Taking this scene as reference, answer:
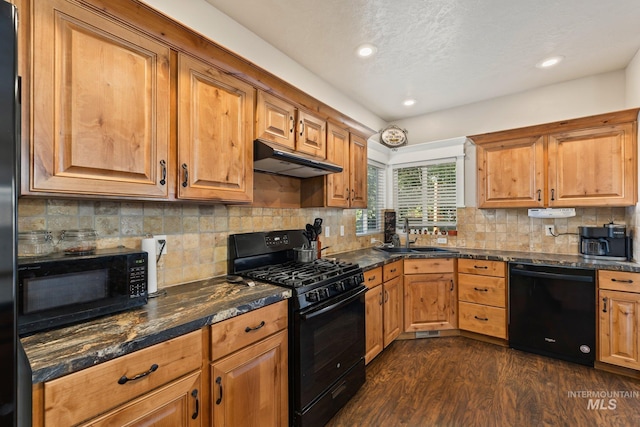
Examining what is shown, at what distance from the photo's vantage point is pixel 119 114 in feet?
4.18

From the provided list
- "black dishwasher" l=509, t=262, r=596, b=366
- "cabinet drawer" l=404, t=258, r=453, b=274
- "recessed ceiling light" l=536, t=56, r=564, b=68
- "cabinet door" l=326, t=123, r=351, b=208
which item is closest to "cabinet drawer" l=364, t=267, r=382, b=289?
"cabinet drawer" l=404, t=258, r=453, b=274

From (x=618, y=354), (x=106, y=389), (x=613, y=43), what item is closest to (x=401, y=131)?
(x=613, y=43)

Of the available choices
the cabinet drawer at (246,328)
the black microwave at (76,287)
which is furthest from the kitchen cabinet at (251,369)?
the black microwave at (76,287)

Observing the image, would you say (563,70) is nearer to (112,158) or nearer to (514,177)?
(514,177)

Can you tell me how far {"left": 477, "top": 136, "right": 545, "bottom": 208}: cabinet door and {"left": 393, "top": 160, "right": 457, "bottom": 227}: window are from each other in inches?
16.9

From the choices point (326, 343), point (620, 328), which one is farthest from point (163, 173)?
point (620, 328)

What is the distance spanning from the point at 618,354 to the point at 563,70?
8.63ft

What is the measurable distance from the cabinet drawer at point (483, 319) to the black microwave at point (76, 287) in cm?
305

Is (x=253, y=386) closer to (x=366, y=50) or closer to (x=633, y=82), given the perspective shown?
(x=366, y=50)

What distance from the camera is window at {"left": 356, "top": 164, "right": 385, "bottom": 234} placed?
3805 millimetres

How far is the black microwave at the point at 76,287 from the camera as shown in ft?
3.31

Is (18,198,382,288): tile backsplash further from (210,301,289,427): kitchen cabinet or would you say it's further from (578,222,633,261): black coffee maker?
(578,222,633,261): black coffee maker

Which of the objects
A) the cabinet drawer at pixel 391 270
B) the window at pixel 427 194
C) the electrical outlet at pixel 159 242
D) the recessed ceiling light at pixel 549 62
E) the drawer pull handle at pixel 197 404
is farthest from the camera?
the window at pixel 427 194

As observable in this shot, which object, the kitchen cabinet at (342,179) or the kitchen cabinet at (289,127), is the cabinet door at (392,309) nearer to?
the kitchen cabinet at (342,179)
